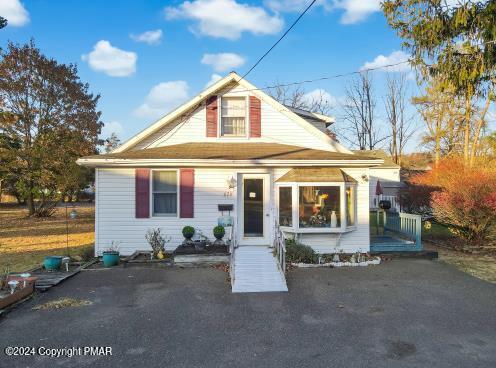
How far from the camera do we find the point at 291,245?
10375 mm

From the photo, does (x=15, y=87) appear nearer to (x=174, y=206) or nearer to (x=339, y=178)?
(x=174, y=206)

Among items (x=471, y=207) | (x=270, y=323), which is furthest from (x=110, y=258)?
(x=471, y=207)

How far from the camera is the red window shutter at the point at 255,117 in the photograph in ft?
40.6

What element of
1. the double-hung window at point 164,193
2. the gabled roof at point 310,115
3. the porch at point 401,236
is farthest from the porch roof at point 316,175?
the gabled roof at point 310,115

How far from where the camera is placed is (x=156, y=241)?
10.6 m

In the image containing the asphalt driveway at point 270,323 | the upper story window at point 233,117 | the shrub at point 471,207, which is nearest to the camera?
the asphalt driveway at point 270,323

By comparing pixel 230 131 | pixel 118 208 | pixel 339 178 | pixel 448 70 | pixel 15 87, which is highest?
pixel 15 87

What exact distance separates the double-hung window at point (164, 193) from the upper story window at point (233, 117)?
2.68 meters

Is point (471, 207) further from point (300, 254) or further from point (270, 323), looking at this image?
point (270, 323)

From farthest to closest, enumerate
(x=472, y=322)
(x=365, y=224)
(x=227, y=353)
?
(x=365, y=224) → (x=472, y=322) → (x=227, y=353)

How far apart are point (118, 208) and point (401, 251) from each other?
353 inches

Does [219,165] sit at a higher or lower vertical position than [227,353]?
higher

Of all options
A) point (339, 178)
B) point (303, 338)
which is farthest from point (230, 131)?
point (303, 338)

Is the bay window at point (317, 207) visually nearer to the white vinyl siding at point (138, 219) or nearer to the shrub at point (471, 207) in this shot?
the white vinyl siding at point (138, 219)
